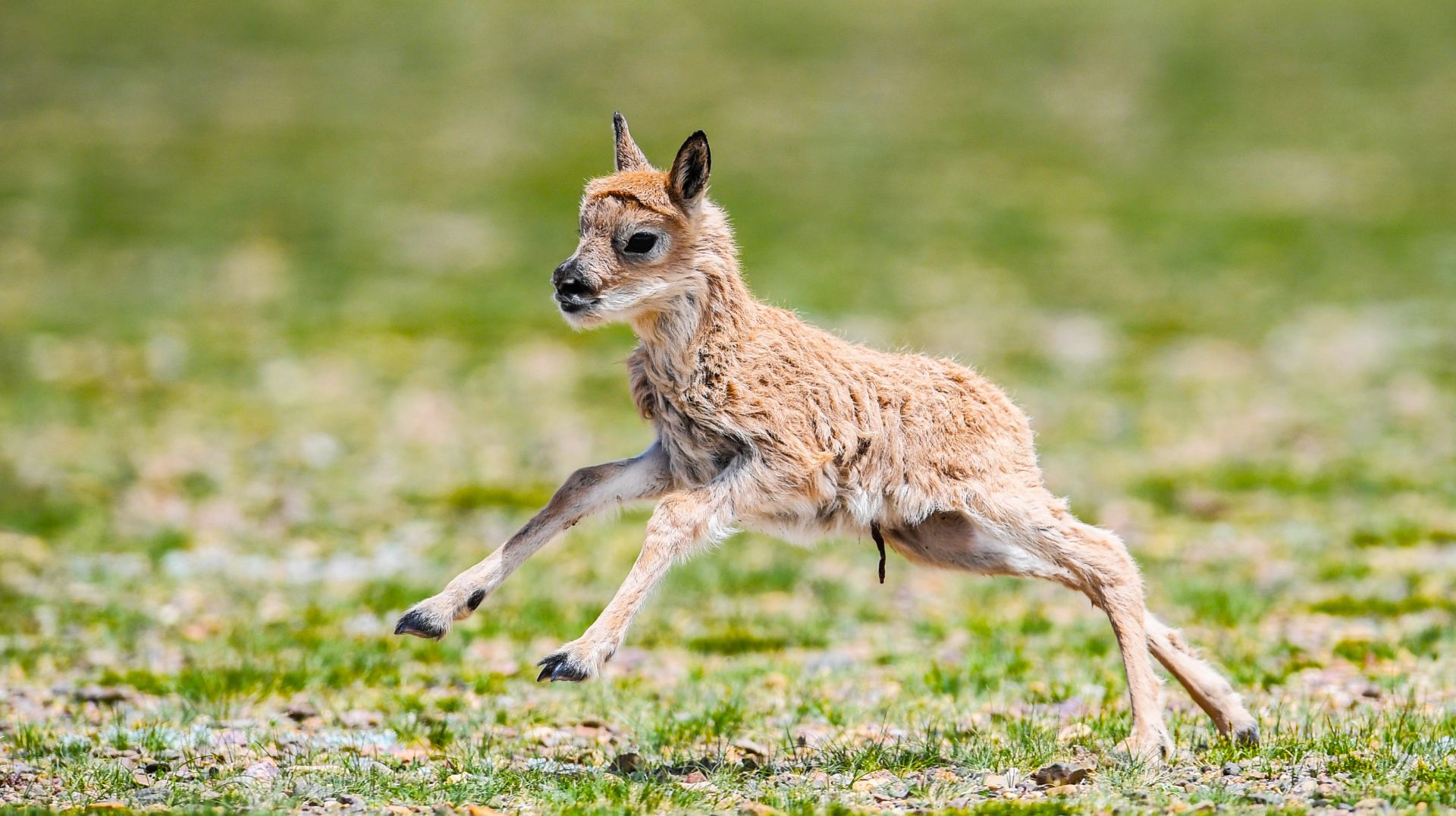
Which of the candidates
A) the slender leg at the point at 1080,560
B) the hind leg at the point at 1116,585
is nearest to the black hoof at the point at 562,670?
the slender leg at the point at 1080,560

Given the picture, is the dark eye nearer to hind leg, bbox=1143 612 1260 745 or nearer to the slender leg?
the slender leg

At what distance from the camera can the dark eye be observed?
8.14 metres

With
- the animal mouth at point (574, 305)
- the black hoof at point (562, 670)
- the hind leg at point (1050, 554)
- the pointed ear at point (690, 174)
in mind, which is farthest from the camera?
the hind leg at point (1050, 554)

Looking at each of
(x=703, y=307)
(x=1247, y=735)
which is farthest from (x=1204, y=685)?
(x=703, y=307)

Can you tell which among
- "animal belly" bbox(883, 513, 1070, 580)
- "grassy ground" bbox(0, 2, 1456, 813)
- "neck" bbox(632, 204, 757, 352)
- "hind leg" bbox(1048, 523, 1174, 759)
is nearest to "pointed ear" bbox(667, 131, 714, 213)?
"neck" bbox(632, 204, 757, 352)

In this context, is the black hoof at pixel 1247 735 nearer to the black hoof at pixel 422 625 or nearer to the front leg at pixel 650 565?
the front leg at pixel 650 565

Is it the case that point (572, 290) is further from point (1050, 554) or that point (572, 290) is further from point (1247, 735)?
point (1247, 735)

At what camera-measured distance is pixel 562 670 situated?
23.6 feet

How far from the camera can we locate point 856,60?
50156 millimetres

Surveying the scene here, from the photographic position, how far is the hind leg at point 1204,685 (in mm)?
8523

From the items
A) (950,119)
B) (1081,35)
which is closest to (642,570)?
(950,119)

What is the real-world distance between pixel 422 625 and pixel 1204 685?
4.41 m

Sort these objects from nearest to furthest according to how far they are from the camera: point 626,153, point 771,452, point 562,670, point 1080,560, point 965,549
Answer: point 562,670 < point 771,452 < point 1080,560 < point 965,549 < point 626,153

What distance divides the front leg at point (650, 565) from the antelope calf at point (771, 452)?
0.5 inches
